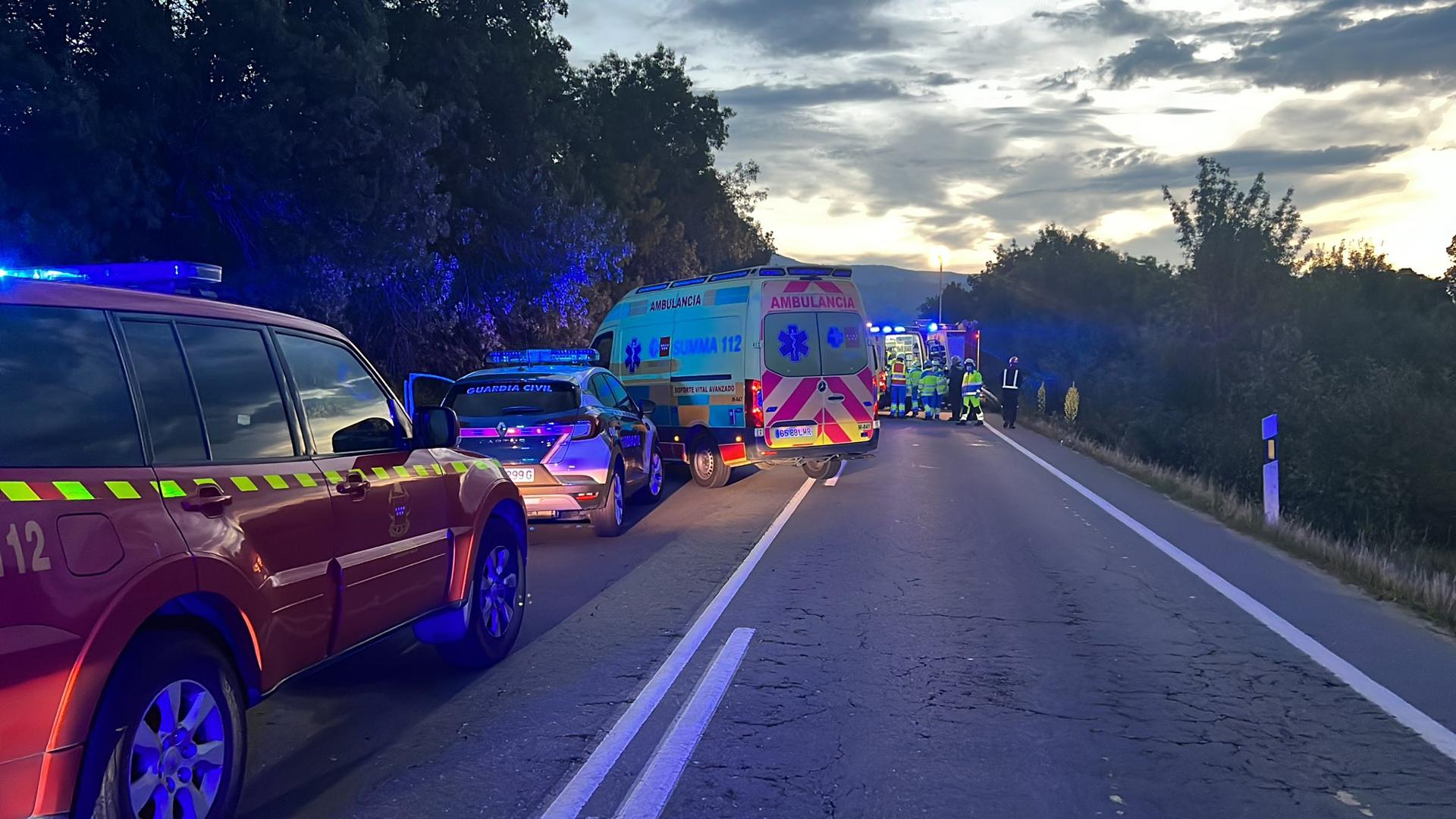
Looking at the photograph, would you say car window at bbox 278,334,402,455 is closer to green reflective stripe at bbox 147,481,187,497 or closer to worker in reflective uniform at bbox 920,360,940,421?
green reflective stripe at bbox 147,481,187,497

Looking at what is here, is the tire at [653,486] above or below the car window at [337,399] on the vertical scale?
below

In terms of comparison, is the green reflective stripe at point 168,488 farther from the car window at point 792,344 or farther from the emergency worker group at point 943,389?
the emergency worker group at point 943,389

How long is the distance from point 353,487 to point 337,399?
50 cm

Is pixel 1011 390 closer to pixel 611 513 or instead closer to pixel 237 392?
pixel 611 513

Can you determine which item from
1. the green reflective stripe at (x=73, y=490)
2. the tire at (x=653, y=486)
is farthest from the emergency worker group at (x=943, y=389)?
the green reflective stripe at (x=73, y=490)

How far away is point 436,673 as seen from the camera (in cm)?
630

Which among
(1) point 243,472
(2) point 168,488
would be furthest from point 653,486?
(2) point 168,488

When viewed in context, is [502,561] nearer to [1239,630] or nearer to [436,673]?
[436,673]

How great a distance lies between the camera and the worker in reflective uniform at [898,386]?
3244 centimetres

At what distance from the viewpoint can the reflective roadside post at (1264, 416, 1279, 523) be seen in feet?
39.1

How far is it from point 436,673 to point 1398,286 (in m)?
56.8

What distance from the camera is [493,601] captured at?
6.52 metres

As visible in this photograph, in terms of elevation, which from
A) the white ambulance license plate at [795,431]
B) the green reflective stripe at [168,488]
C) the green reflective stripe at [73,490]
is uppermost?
the green reflective stripe at [73,490]

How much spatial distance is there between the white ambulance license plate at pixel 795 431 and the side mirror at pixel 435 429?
9.10 m
